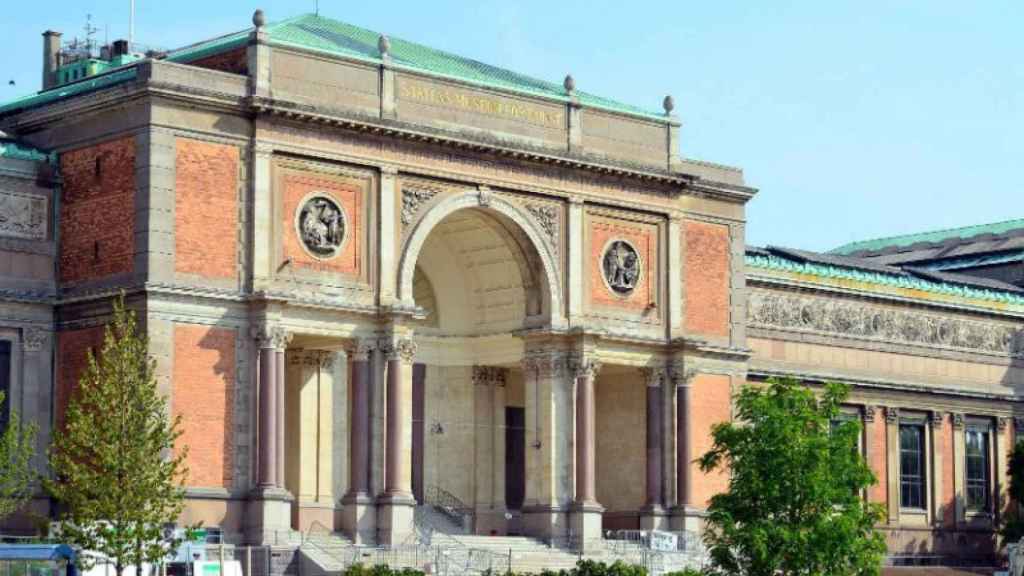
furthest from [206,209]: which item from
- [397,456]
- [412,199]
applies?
[397,456]

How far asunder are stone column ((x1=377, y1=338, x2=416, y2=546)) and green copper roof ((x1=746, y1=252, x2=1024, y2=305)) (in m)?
21.3

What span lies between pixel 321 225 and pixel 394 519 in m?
9.22

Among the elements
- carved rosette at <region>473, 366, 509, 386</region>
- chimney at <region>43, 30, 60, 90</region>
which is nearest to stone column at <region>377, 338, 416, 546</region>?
carved rosette at <region>473, 366, 509, 386</region>

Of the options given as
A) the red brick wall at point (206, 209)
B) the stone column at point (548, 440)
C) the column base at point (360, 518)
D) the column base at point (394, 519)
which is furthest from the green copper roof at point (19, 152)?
the stone column at point (548, 440)

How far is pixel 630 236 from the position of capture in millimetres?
78188

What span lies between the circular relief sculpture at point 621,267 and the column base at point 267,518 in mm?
15847

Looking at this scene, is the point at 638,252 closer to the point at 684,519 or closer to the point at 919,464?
the point at 684,519

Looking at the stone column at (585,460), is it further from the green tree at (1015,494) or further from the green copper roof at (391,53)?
the green tree at (1015,494)

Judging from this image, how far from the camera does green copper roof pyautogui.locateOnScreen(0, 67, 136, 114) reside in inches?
2692

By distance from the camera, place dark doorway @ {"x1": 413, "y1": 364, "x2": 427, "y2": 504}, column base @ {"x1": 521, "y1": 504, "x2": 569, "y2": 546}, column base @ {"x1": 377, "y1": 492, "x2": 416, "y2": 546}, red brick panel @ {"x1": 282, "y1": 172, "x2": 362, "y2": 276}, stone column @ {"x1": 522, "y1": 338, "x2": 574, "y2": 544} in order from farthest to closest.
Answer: dark doorway @ {"x1": 413, "y1": 364, "x2": 427, "y2": 504} < stone column @ {"x1": 522, "y1": 338, "x2": 574, "y2": 544} < column base @ {"x1": 521, "y1": 504, "x2": 569, "y2": 546} < column base @ {"x1": 377, "y1": 492, "x2": 416, "y2": 546} < red brick panel @ {"x1": 282, "y1": 172, "x2": 362, "y2": 276}

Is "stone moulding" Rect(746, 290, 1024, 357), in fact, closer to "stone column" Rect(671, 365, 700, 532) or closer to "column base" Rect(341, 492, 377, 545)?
"stone column" Rect(671, 365, 700, 532)

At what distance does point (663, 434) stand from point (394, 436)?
1246 cm

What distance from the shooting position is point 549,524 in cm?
7462

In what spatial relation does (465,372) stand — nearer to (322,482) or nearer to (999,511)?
(322,482)
